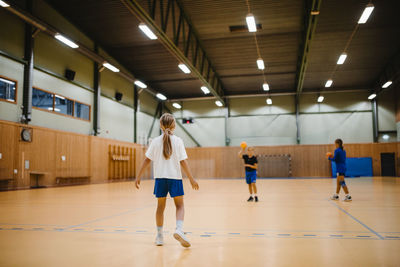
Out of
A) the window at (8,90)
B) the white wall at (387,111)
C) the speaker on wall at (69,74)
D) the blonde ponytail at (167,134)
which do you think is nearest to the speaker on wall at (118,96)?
the speaker on wall at (69,74)

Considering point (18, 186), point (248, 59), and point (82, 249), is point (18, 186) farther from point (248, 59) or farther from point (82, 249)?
point (248, 59)

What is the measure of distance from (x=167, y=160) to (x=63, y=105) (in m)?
15.7

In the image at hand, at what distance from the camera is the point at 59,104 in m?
17.9

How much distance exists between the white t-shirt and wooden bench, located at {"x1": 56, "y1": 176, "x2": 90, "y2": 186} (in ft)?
48.6

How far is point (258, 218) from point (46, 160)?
1346 centimetres

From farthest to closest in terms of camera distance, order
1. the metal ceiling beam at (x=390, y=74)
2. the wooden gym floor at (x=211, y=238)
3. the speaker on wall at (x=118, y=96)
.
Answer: the speaker on wall at (x=118, y=96) < the metal ceiling beam at (x=390, y=74) < the wooden gym floor at (x=211, y=238)

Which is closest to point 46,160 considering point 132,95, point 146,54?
point 146,54

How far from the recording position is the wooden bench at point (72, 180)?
1768 cm

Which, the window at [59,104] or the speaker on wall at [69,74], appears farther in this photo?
the speaker on wall at [69,74]

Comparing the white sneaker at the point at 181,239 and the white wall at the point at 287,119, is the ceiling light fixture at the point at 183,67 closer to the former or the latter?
the white wall at the point at 287,119

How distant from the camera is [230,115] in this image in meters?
31.8

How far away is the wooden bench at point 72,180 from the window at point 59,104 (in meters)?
→ 3.58

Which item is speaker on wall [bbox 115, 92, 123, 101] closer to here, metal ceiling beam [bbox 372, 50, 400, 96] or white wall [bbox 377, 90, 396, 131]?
metal ceiling beam [bbox 372, 50, 400, 96]

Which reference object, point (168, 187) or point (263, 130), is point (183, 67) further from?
point (168, 187)
